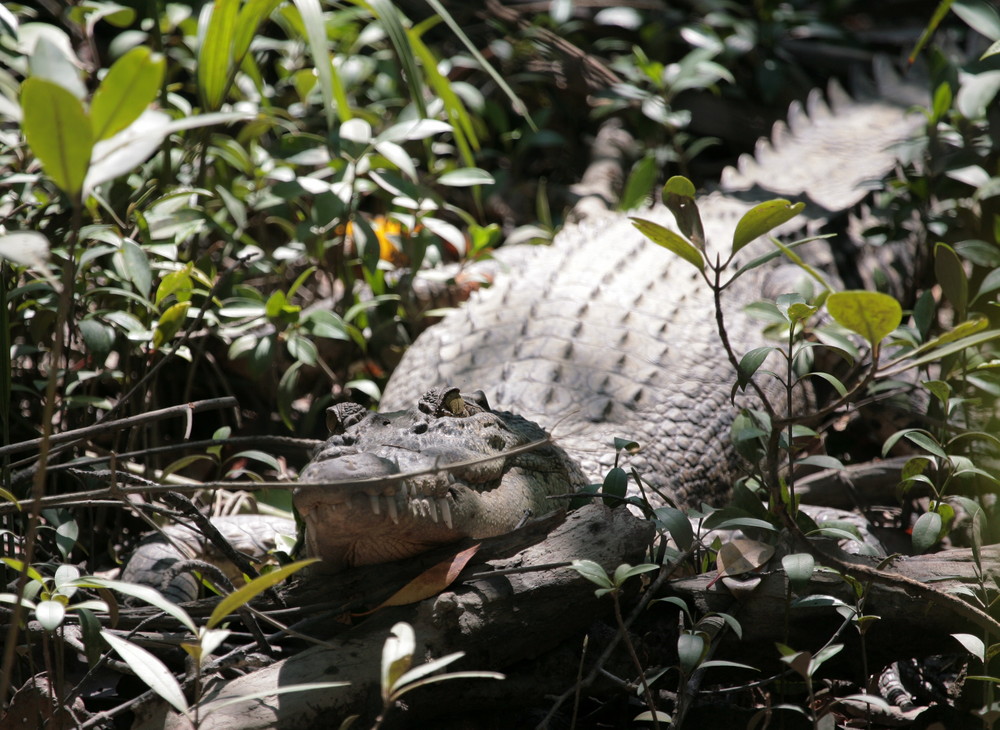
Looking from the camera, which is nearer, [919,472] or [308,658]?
[308,658]

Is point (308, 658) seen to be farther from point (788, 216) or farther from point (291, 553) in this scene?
point (788, 216)

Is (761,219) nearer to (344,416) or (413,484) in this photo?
(413,484)

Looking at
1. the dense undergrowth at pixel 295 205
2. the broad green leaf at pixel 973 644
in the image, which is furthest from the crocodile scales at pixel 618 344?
the broad green leaf at pixel 973 644

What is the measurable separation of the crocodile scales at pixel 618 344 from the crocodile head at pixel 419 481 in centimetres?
63

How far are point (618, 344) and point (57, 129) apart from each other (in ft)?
9.27

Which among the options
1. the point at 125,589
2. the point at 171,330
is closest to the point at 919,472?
the point at 125,589

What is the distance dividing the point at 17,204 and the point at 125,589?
201 centimetres

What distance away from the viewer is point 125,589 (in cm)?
169

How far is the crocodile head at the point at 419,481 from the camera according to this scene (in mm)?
1751

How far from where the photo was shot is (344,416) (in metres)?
2.33

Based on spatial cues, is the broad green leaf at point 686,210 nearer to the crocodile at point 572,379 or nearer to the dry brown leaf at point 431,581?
the crocodile at point 572,379

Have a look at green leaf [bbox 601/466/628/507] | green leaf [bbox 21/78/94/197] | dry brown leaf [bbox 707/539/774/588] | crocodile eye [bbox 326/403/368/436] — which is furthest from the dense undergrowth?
green leaf [bbox 601/466/628/507]

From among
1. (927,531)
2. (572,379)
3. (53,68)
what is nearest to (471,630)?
(927,531)

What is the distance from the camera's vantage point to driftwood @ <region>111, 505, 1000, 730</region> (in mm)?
1897
